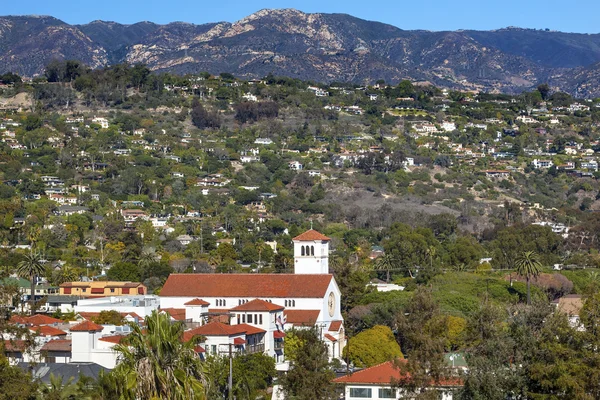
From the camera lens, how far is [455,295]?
88.2 m

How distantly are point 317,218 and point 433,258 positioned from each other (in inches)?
1543

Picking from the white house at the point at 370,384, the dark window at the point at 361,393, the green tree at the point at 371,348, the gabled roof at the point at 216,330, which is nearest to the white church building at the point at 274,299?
the green tree at the point at 371,348

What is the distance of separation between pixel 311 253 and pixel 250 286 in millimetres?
6108

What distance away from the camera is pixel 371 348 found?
230ft

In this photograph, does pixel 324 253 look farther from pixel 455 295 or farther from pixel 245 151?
pixel 245 151

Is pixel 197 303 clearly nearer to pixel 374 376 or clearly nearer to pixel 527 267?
pixel 374 376

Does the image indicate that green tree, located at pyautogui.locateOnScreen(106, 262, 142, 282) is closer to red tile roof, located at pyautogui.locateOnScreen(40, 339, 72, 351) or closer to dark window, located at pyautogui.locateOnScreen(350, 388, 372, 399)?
red tile roof, located at pyautogui.locateOnScreen(40, 339, 72, 351)

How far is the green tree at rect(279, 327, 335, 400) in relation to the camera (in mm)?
48031

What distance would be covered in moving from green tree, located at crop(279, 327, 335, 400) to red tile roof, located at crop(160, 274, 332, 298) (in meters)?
27.7

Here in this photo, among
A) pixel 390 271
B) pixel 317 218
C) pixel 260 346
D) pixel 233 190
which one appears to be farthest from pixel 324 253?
pixel 233 190

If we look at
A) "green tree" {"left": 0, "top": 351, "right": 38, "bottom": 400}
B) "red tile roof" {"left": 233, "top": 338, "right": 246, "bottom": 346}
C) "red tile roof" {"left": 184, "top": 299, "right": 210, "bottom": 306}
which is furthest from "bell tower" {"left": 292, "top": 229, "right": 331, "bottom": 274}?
"green tree" {"left": 0, "top": 351, "right": 38, "bottom": 400}

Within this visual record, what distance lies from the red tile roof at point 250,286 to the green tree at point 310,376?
1091 inches

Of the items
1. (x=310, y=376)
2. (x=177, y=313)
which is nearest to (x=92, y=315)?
(x=177, y=313)

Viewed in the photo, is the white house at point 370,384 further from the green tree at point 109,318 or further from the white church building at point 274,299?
the green tree at point 109,318
